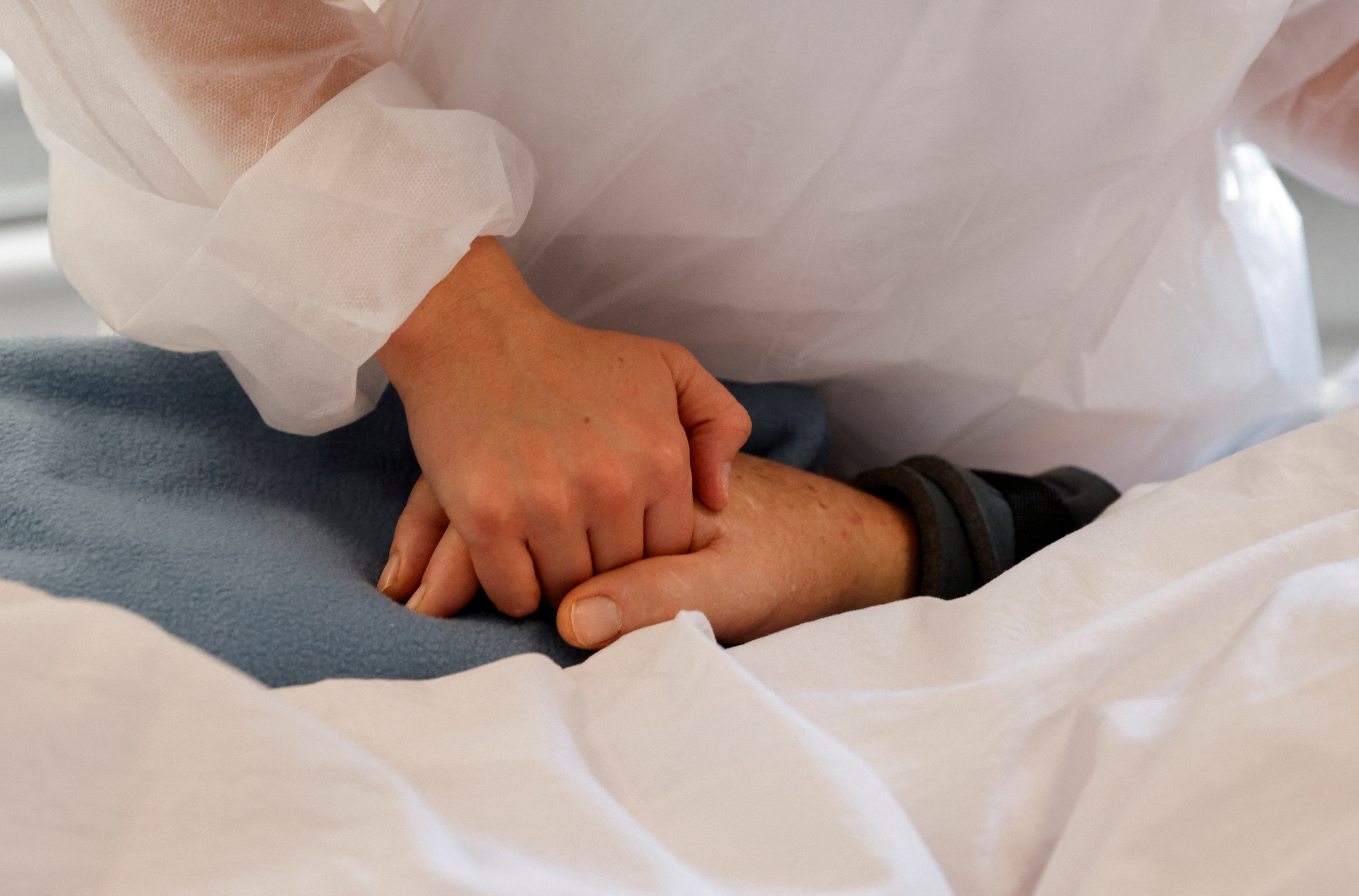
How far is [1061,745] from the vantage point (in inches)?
12.0

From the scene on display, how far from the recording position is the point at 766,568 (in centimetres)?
46

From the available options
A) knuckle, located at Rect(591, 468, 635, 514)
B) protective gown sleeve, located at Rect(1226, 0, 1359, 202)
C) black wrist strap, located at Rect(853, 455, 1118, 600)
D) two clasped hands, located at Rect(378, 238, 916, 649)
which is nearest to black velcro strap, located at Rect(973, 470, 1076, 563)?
black wrist strap, located at Rect(853, 455, 1118, 600)

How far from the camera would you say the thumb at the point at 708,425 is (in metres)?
0.45

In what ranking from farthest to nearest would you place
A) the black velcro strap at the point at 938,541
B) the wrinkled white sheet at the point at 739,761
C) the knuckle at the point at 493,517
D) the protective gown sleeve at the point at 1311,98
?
the protective gown sleeve at the point at 1311,98
the black velcro strap at the point at 938,541
the knuckle at the point at 493,517
the wrinkled white sheet at the point at 739,761

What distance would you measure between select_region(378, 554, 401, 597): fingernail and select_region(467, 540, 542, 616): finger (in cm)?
3

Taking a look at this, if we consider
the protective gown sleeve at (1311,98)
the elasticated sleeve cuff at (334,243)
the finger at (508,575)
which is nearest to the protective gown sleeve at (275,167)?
the elasticated sleeve cuff at (334,243)

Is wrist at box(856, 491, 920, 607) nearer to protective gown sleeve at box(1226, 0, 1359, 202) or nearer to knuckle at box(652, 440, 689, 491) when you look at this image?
knuckle at box(652, 440, 689, 491)

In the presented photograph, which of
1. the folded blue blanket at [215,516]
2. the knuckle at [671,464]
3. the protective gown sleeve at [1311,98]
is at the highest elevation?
the protective gown sleeve at [1311,98]

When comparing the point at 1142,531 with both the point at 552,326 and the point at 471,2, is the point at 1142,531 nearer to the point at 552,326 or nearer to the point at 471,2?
the point at 552,326

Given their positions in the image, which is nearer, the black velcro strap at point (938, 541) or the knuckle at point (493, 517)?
the knuckle at point (493, 517)

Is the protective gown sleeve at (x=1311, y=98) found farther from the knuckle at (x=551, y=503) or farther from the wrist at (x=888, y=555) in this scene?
the knuckle at (x=551, y=503)

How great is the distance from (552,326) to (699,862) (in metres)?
0.26

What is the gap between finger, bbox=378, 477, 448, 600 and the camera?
0.41 m

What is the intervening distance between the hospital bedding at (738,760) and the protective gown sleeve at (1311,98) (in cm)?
45
